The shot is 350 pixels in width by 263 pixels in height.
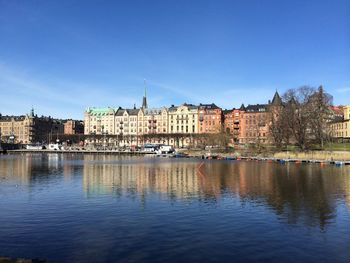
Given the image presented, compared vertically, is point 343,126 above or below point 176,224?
above

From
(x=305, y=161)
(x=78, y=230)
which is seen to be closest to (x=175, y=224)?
(x=78, y=230)

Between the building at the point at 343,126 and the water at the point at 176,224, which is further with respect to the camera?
the building at the point at 343,126

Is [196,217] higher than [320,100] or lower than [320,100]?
lower

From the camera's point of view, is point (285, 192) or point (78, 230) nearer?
point (78, 230)

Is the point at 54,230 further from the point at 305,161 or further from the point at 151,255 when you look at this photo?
the point at 305,161

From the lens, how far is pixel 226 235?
25.0 meters

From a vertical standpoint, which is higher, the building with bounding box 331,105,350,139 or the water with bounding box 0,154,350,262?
the building with bounding box 331,105,350,139

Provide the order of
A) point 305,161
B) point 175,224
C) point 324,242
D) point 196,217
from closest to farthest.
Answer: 1. point 324,242
2. point 175,224
3. point 196,217
4. point 305,161

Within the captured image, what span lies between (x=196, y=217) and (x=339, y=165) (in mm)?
70885

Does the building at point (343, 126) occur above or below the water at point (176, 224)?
above

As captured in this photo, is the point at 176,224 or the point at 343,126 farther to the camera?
the point at 343,126

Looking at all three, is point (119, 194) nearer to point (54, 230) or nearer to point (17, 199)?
point (17, 199)

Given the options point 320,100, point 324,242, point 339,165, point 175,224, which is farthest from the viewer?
point 320,100

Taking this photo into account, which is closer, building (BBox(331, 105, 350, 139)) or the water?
the water
